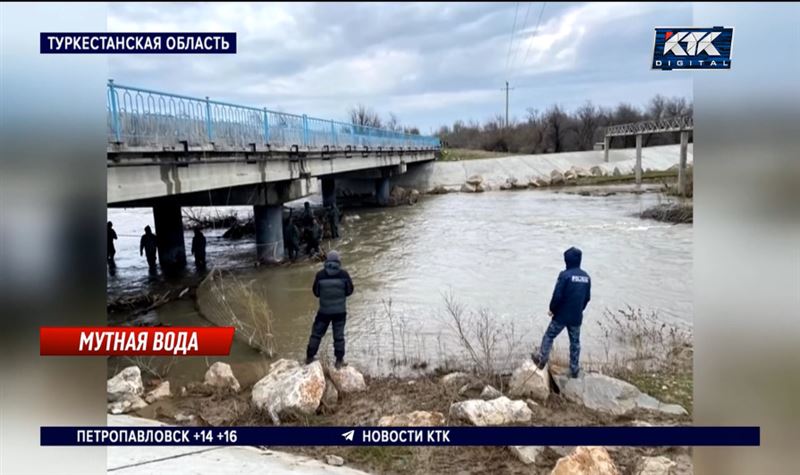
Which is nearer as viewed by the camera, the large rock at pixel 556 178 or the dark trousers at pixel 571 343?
the dark trousers at pixel 571 343

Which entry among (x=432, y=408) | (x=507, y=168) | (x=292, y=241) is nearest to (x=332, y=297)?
(x=432, y=408)

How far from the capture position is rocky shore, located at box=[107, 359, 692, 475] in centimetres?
368

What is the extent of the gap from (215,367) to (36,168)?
12.0 ft

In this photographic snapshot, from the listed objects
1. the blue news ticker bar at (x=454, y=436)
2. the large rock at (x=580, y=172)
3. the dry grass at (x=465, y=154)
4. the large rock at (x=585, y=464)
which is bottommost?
the large rock at (x=585, y=464)

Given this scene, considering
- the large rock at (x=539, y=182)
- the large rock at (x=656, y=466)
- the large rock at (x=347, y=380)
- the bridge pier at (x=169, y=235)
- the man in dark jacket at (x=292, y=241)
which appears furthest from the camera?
the large rock at (x=539, y=182)

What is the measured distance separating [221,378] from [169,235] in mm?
11003

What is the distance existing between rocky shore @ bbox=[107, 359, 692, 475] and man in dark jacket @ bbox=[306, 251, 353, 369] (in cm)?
32

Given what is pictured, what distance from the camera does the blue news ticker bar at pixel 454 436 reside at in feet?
9.45

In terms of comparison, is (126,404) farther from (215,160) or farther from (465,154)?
(465,154)

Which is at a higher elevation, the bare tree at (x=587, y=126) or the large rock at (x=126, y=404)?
the bare tree at (x=587, y=126)

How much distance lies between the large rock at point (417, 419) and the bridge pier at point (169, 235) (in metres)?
12.8

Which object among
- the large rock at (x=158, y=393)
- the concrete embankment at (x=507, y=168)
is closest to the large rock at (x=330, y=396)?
the large rock at (x=158, y=393)
